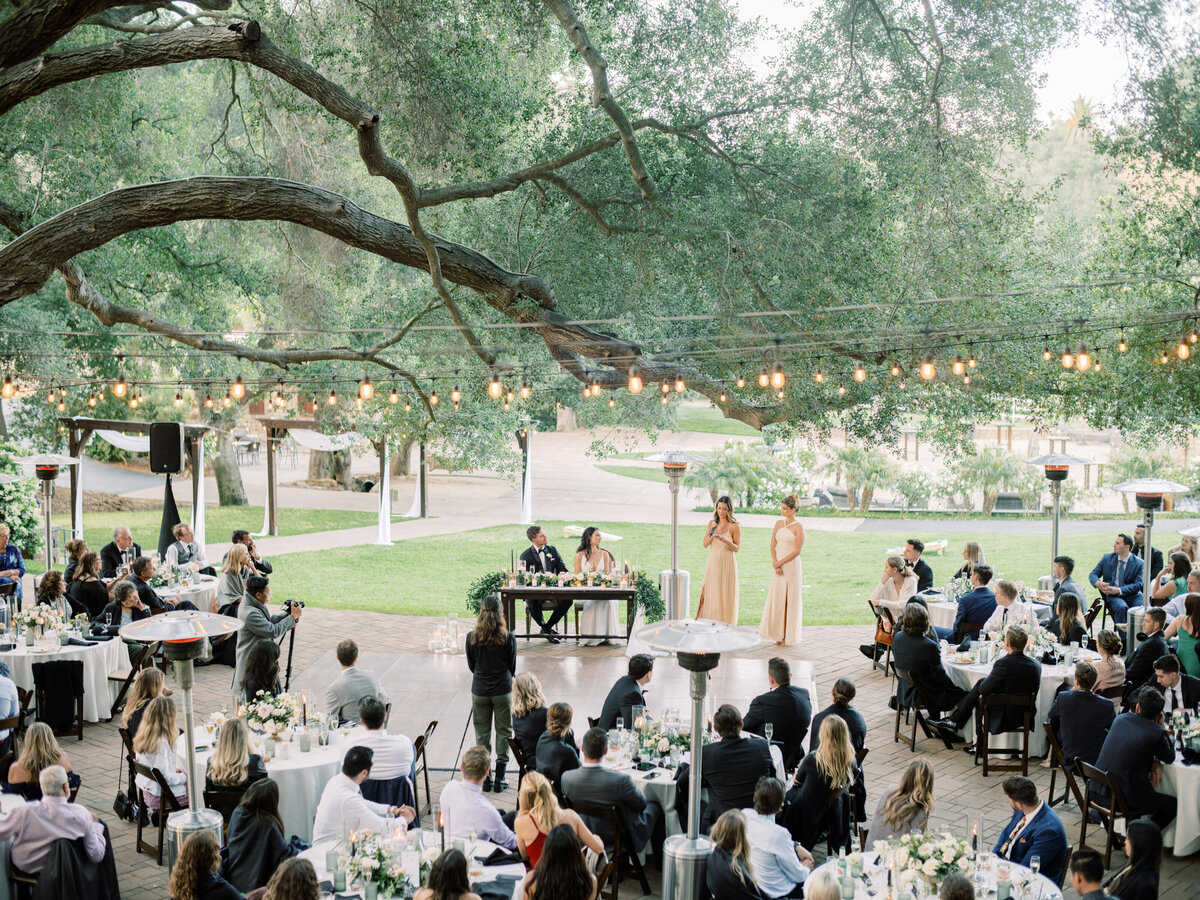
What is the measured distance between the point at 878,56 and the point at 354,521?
59.6ft

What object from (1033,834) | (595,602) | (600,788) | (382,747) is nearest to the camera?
(1033,834)

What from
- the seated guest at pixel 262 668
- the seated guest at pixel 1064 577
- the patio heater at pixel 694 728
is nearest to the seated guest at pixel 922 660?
the seated guest at pixel 1064 577

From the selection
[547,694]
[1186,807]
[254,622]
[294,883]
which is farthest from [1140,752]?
[254,622]

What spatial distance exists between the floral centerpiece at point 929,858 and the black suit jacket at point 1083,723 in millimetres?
2861

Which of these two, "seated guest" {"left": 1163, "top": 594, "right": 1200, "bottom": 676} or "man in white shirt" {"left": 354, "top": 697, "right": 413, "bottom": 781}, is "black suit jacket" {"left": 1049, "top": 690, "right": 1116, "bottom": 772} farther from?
"man in white shirt" {"left": 354, "top": 697, "right": 413, "bottom": 781}

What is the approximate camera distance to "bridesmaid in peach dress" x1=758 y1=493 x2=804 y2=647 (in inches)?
497

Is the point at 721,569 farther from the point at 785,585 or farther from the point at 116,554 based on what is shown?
the point at 116,554

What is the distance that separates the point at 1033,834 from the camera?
18.2 feet

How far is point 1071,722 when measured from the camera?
756 cm

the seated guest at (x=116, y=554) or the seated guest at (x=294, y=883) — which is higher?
the seated guest at (x=116, y=554)

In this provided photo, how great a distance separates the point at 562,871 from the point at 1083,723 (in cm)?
459

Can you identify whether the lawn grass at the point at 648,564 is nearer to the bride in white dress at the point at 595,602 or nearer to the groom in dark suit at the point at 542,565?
the groom in dark suit at the point at 542,565

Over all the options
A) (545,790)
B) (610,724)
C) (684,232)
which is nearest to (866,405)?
(684,232)

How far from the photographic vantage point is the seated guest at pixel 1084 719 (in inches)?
293
